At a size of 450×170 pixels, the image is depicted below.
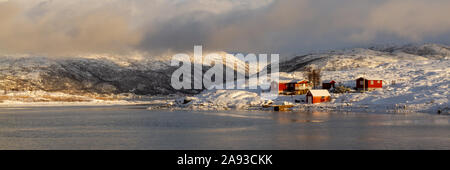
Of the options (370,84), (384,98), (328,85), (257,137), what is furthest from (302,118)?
(328,85)

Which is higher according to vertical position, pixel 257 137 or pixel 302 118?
pixel 302 118

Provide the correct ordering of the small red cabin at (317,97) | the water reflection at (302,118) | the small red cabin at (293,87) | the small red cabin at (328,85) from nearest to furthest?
the water reflection at (302,118) < the small red cabin at (317,97) < the small red cabin at (328,85) < the small red cabin at (293,87)

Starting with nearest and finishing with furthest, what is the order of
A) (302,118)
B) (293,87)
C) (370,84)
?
(302,118) → (370,84) → (293,87)

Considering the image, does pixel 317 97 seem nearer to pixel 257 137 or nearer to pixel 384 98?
pixel 384 98

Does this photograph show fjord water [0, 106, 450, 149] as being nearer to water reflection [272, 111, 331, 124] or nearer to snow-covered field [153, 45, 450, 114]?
water reflection [272, 111, 331, 124]

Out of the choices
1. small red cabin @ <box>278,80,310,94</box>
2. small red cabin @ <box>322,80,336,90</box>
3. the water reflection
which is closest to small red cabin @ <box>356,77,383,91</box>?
small red cabin @ <box>322,80,336,90</box>

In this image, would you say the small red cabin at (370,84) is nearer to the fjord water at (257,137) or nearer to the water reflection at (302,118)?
the water reflection at (302,118)

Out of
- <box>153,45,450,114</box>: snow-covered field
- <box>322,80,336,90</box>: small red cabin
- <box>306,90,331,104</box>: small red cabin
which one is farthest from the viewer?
<box>322,80,336,90</box>: small red cabin

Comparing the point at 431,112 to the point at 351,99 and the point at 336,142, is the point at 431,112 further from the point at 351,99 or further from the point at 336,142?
the point at 336,142

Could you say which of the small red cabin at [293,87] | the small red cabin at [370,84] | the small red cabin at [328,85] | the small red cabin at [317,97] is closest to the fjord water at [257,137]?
the small red cabin at [317,97]

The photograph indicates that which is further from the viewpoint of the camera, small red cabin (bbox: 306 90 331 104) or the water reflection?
small red cabin (bbox: 306 90 331 104)

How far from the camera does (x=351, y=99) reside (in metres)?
96.1

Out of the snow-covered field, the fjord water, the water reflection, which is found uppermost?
the snow-covered field
